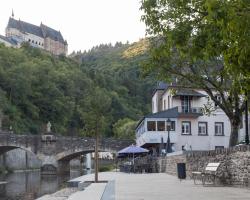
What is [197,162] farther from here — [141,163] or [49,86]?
[49,86]

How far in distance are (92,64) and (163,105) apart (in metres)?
113

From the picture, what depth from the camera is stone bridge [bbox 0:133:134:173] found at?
68.4m

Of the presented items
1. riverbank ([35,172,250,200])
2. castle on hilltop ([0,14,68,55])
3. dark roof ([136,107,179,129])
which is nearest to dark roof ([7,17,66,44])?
castle on hilltop ([0,14,68,55])

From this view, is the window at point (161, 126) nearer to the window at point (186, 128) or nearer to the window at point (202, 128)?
the window at point (186, 128)

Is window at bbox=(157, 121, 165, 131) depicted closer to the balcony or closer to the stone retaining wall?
the balcony

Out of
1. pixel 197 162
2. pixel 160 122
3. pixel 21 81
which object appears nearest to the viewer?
pixel 197 162

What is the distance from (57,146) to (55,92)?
4330 centimetres

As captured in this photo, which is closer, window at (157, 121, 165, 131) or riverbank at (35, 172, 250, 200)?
riverbank at (35, 172, 250, 200)

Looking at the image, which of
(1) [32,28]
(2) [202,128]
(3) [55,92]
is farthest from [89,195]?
(1) [32,28]

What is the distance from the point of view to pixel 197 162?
23094 millimetres

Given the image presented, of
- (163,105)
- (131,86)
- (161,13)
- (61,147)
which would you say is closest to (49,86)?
(131,86)

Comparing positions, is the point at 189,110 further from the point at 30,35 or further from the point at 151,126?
the point at 30,35

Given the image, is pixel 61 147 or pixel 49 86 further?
pixel 49 86

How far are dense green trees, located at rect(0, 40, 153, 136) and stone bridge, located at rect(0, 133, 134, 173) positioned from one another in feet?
63.9
